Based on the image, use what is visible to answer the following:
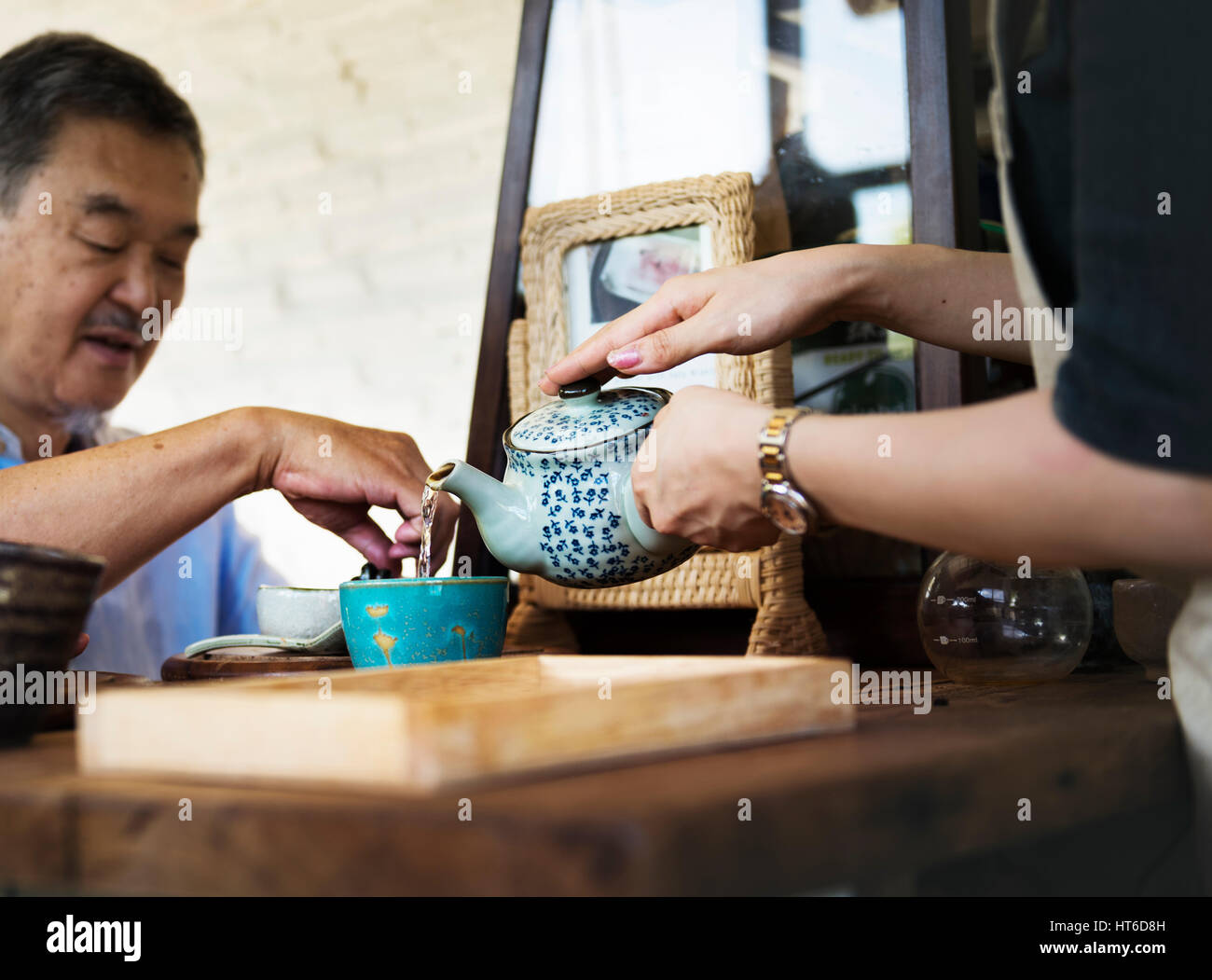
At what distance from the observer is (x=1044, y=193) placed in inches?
27.2

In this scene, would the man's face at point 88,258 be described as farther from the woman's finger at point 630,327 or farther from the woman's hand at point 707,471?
the woman's hand at point 707,471

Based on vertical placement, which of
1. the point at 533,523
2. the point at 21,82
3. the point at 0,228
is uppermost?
the point at 21,82

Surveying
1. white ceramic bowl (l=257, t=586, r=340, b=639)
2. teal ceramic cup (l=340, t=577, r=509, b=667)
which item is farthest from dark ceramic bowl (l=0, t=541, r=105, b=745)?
white ceramic bowl (l=257, t=586, r=340, b=639)

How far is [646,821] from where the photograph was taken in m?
0.39

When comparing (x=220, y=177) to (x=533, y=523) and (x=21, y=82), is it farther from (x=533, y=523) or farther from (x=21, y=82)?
(x=533, y=523)

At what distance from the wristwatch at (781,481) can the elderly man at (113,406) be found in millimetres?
634

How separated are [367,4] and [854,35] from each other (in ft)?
5.52

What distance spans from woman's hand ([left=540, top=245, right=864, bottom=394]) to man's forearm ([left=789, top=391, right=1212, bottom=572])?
0.33 m

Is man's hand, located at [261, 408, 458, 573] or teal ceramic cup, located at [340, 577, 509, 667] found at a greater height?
man's hand, located at [261, 408, 458, 573]

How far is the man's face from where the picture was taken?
161 centimetres
